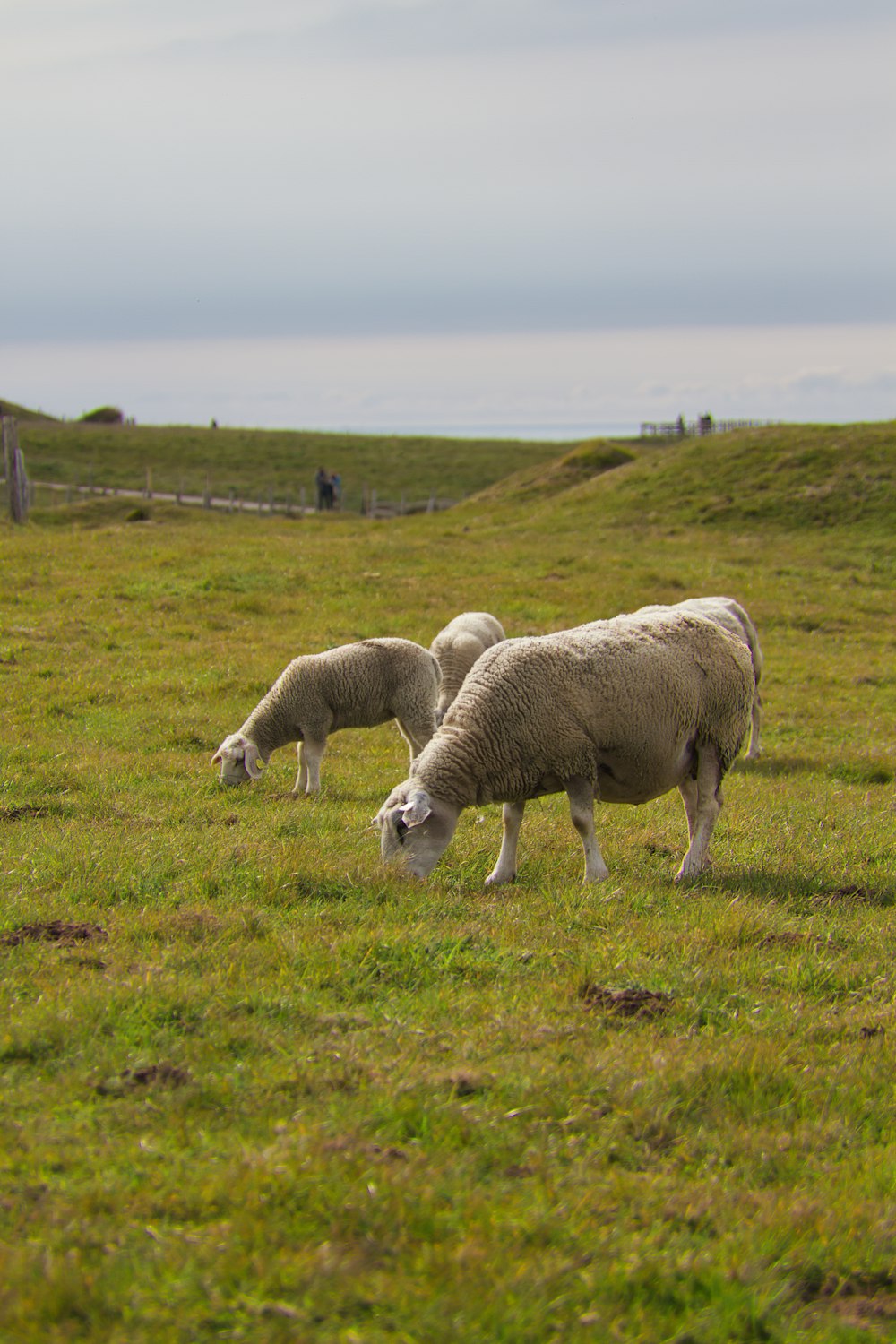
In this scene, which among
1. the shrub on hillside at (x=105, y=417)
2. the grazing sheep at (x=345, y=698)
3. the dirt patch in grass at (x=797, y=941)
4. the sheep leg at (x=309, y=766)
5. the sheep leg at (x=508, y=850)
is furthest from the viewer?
the shrub on hillside at (x=105, y=417)

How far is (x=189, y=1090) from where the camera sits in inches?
192

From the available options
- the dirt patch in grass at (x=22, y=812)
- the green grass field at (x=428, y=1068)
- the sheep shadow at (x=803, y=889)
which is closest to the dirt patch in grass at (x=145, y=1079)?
the green grass field at (x=428, y=1068)

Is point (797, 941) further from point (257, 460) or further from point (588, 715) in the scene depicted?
point (257, 460)

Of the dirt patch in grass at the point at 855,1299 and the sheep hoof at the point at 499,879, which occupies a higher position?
the sheep hoof at the point at 499,879

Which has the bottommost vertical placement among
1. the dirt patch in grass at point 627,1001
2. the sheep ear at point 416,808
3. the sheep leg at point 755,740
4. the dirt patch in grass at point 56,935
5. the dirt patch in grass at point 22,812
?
the sheep leg at point 755,740

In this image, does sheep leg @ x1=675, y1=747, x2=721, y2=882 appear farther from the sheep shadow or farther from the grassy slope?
the grassy slope

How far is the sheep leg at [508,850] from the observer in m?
8.56

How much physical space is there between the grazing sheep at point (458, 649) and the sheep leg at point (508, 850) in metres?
4.78

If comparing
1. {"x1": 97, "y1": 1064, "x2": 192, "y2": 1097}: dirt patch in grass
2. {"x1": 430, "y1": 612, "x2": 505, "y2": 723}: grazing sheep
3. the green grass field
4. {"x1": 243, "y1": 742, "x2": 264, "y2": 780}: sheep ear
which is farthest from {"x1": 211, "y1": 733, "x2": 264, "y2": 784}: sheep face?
{"x1": 97, "y1": 1064, "x2": 192, "y2": 1097}: dirt patch in grass

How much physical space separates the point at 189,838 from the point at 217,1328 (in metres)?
5.61

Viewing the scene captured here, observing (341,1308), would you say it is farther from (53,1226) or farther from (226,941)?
(226,941)

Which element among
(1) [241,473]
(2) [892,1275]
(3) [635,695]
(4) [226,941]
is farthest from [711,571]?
(1) [241,473]

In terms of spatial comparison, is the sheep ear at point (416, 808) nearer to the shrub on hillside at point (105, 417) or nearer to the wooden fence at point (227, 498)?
the wooden fence at point (227, 498)

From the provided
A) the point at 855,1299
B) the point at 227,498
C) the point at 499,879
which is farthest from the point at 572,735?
the point at 227,498
